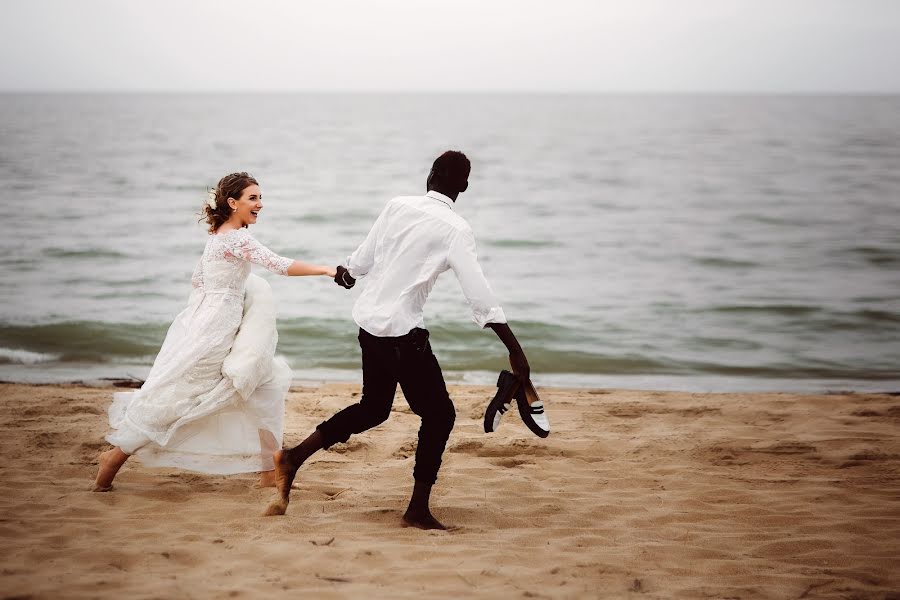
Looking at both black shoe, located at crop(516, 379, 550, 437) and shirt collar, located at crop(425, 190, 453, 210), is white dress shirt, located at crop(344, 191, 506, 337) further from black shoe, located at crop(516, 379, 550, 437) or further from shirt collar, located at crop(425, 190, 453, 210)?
black shoe, located at crop(516, 379, 550, 437)

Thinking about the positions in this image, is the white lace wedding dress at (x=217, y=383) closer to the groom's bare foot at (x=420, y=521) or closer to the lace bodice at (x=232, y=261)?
the lace bodice at (x=232, y=261)

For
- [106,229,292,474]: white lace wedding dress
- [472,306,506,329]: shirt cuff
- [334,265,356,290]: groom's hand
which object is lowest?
[106,229,292,474]: white lace wedding dress

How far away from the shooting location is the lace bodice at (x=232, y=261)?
4.34 meters

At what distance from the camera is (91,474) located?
5.05 metres

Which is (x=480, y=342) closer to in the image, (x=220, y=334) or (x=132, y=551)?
(x=220, y=334)

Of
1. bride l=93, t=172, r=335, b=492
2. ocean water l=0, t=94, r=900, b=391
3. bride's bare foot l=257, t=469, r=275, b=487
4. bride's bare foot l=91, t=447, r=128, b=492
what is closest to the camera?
bride l=93, t=172, r=335, b=492

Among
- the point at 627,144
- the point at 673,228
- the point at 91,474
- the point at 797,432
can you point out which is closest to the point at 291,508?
the point at 91,474

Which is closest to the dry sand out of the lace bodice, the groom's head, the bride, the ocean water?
the bride

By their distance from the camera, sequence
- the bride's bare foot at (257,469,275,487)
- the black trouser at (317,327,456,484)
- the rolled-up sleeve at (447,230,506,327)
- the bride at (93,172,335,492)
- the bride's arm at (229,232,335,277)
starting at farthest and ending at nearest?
the bride's bare foot at (257,469,275,487), the bride at (93,172,335,492), the bride's arm at (229,232,335,277), the black trouser at (317,327,456,484), the rolled-up sleeve at (447,230,506,327)

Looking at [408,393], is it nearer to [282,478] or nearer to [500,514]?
[282,478]

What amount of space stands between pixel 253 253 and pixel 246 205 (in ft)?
0.98

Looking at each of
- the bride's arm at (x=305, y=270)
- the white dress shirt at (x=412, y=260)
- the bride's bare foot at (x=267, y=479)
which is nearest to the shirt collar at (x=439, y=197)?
the white dress shirt at (x=412, y=260)

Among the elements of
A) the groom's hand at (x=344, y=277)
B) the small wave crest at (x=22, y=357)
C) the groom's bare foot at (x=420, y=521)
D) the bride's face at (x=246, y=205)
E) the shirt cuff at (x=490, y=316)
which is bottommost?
the small wave crest at (x=22, y=357)

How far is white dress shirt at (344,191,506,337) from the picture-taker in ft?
12.6
